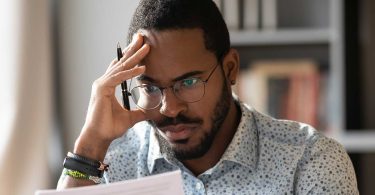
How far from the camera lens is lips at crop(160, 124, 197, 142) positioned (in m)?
1.50

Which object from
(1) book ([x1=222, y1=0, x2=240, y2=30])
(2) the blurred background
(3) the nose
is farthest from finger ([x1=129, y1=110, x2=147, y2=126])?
(1) book ([x1=222, y1=0, x2=240, y2=30])

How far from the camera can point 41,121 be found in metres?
2.51

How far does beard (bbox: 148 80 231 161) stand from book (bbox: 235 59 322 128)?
49.1 inches

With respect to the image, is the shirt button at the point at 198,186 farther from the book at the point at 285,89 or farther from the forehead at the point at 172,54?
the book at the point at 285,89

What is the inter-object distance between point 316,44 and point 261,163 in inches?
52.2

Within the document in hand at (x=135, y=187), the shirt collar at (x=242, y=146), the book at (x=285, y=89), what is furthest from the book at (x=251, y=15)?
the document in hand at (x=135, y=187)

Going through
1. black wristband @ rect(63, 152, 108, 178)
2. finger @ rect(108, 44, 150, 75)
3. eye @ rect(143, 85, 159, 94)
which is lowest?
black wristband @ rect(63, 152, 108, 178)

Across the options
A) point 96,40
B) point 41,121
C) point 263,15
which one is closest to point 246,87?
point 263,15

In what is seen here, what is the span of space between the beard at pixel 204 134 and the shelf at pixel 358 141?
51.3 inches

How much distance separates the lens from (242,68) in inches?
114

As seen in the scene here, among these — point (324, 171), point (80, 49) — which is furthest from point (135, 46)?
point (80, 49)

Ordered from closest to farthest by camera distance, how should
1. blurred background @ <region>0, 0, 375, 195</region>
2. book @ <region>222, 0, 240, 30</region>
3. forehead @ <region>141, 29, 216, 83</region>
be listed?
forehead @ <region>141, 29, 216, 83</region> → blurred background @ <region>0, 0, 375, 195</region> → book @ <region>222, 0, 240, 30</region>

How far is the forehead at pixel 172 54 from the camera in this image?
57.7 inches

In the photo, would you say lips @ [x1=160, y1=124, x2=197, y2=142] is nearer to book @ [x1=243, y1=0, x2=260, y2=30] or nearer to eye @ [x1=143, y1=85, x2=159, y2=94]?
eye @ [x1=143, y1=85, x2=159, y2=94]
